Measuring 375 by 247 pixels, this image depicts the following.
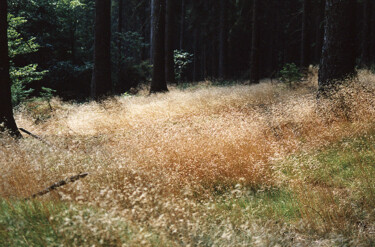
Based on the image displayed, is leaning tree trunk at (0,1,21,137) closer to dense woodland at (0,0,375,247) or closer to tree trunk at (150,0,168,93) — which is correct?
→ dense woodland at (0,0,375,247)

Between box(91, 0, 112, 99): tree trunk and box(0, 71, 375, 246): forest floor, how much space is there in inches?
238

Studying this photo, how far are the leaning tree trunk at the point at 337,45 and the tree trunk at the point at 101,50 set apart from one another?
853 cm

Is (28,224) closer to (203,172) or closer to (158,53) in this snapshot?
(203,172)

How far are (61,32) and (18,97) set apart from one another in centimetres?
804

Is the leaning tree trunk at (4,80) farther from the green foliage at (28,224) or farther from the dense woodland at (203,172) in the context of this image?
the green foliage at (28,224)

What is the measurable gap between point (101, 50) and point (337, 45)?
903cm

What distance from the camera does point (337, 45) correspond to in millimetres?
6695

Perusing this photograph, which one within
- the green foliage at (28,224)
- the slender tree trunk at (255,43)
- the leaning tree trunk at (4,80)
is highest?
the slender tree trunk at (255,43)

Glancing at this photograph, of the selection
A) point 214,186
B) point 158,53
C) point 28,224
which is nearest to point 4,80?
point 28,224

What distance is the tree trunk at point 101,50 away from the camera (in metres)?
12.0

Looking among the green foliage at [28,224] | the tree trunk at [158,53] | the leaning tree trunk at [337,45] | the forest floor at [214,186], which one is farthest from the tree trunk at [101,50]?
the green foliage at [28,224]

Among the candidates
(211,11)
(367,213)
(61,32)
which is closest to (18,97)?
(61,32)

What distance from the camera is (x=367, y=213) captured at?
2.84 metres

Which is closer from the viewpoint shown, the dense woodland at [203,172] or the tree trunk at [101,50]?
the dense woodland at [203,172]
